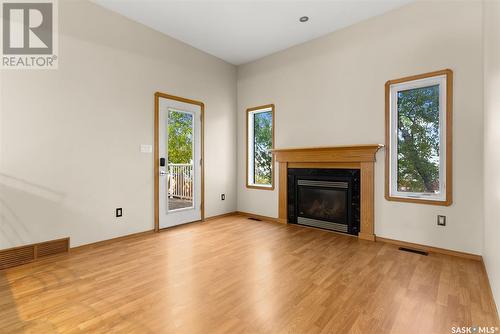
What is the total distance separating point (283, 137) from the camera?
4520 millimetres

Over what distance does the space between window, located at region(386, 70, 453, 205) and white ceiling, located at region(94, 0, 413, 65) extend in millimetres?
1123

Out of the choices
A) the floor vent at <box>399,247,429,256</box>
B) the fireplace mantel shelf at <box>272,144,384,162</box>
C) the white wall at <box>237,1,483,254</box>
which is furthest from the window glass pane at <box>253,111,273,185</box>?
the floor vent at <box>399,247,429,256</box>

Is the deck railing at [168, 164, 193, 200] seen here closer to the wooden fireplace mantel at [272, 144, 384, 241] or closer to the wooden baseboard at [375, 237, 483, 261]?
the wooden fireplace mantel at [272, 144, 384, 241]

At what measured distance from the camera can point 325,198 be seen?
398 centimetres

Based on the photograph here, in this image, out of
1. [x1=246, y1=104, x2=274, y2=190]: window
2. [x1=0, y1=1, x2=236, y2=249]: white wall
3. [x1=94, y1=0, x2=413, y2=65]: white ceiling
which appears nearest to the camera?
[x1=0, y1=1, x2=236, y2=249]: white wall

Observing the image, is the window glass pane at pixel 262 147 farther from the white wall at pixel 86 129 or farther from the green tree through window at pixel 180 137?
the white wall at pixel 86 129

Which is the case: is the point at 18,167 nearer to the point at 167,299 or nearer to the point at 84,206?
the point at 84,206

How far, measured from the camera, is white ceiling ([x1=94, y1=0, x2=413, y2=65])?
323 cm

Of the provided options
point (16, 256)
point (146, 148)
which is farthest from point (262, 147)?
point (16, 256)

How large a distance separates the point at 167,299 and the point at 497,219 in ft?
8.12

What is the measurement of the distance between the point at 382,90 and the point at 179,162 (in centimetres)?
325

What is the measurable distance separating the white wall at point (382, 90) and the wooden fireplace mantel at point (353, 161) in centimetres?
10

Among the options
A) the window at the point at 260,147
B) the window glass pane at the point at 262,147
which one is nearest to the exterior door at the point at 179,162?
the window at the point at 260,147

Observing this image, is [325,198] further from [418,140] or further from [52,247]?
[52,247]
